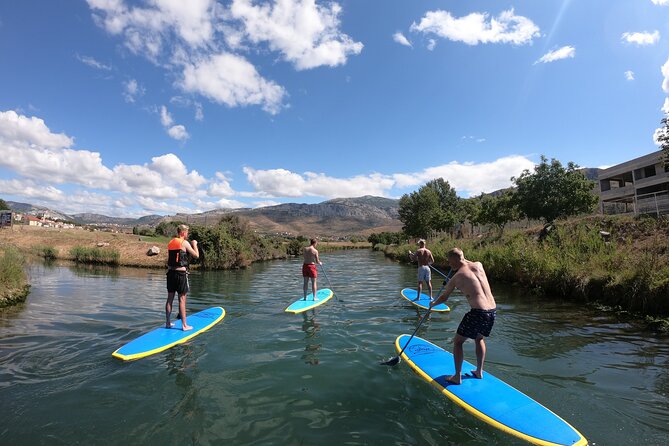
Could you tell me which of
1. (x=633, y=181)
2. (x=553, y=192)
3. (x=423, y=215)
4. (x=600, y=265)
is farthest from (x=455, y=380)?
(x=633, y=181)

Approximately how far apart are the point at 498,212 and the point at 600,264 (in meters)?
31.7

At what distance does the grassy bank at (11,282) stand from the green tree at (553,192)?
35.4 meters

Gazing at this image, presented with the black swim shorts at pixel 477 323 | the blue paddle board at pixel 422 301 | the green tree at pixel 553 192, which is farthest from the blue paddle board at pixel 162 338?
the green tree at pixel 553 192

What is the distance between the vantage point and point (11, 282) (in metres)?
12.8

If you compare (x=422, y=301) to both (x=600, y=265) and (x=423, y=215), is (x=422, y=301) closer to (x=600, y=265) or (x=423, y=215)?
(x=600, y=265)

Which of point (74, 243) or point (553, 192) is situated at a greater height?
point (553, 192)

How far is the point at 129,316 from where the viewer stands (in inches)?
441

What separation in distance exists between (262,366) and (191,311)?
680cm

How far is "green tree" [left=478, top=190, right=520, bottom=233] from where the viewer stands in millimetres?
41469

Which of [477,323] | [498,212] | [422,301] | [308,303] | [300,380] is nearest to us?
[477,323]

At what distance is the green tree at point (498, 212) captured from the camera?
4147cm

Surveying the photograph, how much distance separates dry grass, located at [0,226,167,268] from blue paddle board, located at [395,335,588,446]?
1095 inches


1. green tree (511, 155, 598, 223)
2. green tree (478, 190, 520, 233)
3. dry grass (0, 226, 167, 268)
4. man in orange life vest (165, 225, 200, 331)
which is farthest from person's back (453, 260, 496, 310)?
green tree (478, 190, 520, 233)

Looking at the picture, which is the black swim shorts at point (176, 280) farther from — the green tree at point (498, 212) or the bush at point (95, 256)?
the green tree at point (498, 212)
